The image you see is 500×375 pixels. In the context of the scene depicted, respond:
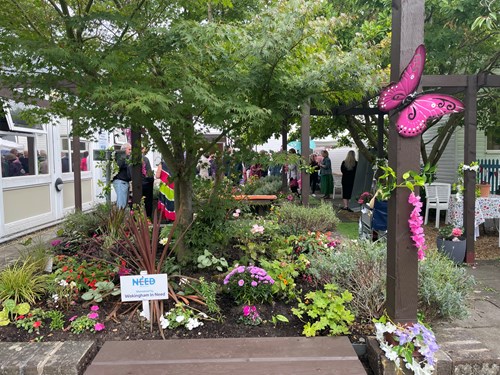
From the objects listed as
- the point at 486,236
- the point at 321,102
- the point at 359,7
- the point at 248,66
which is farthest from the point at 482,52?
the point at 248,66

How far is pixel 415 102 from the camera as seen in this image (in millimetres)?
2346

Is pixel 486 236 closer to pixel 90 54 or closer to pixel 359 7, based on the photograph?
pixel 359 7

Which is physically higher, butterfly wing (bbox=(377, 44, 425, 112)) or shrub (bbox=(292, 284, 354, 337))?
butterfly wing (bbox=(377, 44, 425, 112))

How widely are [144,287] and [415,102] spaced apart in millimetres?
2212

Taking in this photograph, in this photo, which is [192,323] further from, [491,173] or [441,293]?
[491,173]

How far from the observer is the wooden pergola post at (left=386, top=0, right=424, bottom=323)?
236cm

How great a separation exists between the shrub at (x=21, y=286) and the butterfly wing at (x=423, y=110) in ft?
10.2

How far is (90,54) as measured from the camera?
2.96m

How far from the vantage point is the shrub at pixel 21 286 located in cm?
320

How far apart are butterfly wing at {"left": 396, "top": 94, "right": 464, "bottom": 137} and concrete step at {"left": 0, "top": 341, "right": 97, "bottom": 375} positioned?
8.03 ft

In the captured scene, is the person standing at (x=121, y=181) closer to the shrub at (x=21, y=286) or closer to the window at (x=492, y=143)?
the shrub at (x=21, y=286)

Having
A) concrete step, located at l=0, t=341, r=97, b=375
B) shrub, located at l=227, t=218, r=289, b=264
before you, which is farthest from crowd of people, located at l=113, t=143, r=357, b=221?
concrete step, located at l=0, t=341, r=97, b=375

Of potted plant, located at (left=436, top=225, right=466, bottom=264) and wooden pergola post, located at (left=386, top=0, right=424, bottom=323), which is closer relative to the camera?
wooden pergola post, located at (left=386, top=0, right=424, bottom=323)

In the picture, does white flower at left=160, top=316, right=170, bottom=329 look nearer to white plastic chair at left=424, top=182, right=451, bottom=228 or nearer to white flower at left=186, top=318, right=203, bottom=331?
white flower at left=186, top=318, right=203, bottom=331
